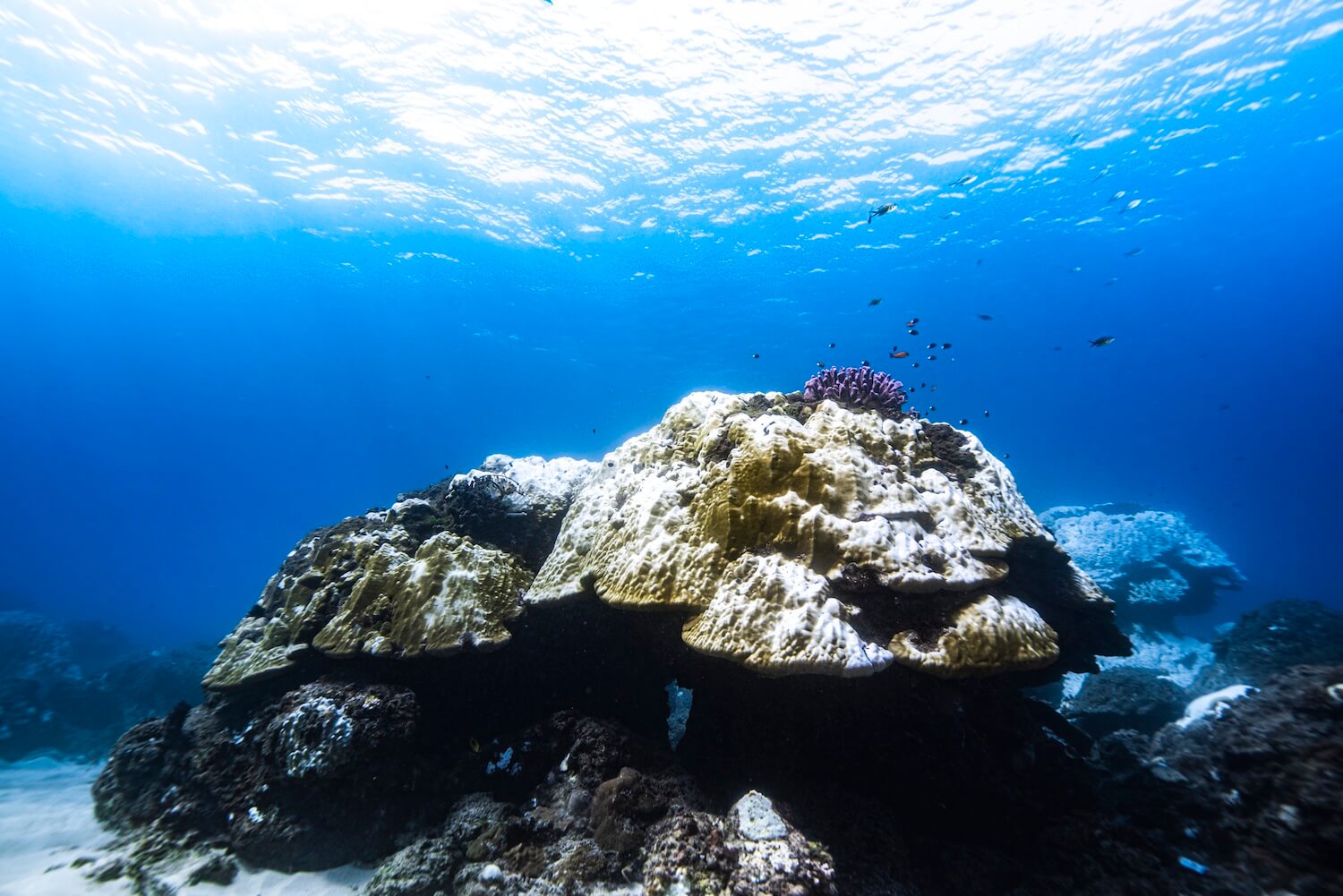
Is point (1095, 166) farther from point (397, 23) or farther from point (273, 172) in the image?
point (273, 172)

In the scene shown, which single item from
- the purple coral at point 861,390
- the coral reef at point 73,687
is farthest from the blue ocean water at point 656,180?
the coral reef at point 73,687

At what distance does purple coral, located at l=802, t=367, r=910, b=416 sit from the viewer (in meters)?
6.05

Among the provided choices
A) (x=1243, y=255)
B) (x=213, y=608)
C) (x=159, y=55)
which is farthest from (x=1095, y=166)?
(x=213, y=608)

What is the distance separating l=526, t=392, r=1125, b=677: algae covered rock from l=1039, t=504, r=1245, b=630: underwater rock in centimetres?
A: 1457

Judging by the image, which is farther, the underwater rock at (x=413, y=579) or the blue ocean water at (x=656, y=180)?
the blue ocean water at (x=656, y=180)

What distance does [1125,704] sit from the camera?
9328 mm

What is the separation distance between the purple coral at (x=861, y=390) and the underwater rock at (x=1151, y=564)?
14.2 m

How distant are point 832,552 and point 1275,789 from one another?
3.77m

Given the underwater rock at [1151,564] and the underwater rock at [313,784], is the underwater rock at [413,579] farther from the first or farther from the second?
the underwater rock at [1151,564]

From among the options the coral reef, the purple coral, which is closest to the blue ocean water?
the purple coral

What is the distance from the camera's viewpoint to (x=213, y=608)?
55688 millimetres

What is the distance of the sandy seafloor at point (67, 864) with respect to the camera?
4.55m

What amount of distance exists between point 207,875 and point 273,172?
36.4m

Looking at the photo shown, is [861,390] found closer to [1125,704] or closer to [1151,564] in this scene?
[1125,704]
